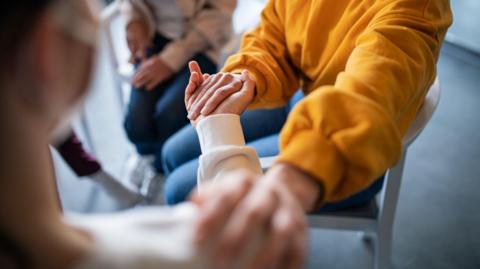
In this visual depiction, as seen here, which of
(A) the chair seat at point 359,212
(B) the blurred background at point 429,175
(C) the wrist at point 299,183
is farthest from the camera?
(B) the blurred background at point 429,175

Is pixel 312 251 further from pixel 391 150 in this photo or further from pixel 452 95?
pixel 452 95

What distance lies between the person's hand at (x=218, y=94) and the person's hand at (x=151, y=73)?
52cm

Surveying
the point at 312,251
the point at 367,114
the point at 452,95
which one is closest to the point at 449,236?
the point at 312,251

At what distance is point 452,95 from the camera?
1718 millimetres

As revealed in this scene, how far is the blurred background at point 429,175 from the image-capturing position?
1.13 m

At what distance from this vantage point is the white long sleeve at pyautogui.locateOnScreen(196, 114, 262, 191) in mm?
576

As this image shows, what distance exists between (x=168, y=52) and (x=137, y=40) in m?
0.11

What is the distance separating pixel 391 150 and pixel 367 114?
0.05 m

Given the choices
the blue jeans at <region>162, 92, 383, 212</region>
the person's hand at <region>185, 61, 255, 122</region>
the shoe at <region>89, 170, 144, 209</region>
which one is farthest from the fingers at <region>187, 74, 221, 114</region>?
the shoe at <region>89, 170, 144, 209</region>

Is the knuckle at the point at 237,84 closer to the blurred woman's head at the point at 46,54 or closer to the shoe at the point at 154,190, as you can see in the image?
the blurred woman's head at the point at 46,54

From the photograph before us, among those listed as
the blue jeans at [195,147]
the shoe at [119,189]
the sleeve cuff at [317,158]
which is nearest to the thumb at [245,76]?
the blue jeans at [195,147]

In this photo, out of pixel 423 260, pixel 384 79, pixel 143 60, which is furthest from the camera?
pixel 143 60

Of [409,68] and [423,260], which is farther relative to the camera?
[423,260]

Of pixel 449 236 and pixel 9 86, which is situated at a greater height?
pixel 9 86
